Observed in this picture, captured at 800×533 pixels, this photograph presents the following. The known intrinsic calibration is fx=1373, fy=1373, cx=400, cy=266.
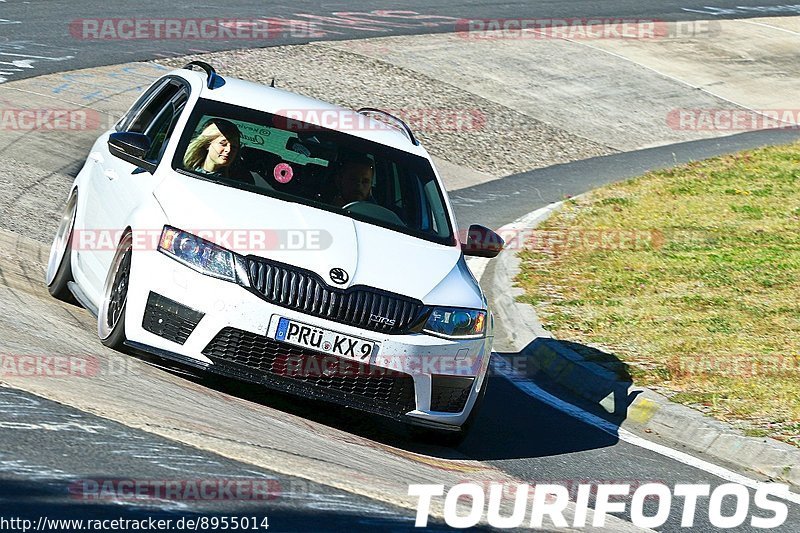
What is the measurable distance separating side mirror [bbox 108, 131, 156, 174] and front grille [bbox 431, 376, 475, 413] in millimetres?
2142

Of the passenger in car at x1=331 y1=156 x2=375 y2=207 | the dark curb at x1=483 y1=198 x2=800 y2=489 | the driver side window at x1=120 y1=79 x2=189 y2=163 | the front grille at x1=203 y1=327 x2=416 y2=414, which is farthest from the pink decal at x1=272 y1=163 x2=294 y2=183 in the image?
the dark curb at x1=483 y1=198 x2=800 y2=489

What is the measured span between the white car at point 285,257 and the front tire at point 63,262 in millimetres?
19

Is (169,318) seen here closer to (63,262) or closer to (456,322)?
(456,322)

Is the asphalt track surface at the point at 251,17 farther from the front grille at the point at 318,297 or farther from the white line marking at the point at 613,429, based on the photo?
the front grille at the point at 318,297

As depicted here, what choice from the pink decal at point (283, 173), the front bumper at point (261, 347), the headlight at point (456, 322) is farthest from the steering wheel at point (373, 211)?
the front bumper at point (261, 347)

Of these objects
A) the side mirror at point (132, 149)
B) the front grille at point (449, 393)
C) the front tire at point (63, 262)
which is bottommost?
the front grille at point (449, 393)

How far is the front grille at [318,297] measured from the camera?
279 inches

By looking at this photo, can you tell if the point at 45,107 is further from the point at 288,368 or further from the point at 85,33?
the point at 288,368

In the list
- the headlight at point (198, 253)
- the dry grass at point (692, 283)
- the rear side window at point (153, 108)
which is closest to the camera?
the headlight at point (198, 253)

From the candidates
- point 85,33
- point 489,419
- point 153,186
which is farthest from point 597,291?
point 85,33

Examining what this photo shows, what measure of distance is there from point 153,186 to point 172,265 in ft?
2.77

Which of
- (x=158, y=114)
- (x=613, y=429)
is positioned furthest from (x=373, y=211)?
(x=613, y=429)

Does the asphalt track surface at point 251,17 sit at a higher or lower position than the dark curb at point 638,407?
higher

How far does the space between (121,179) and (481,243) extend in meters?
2.25
